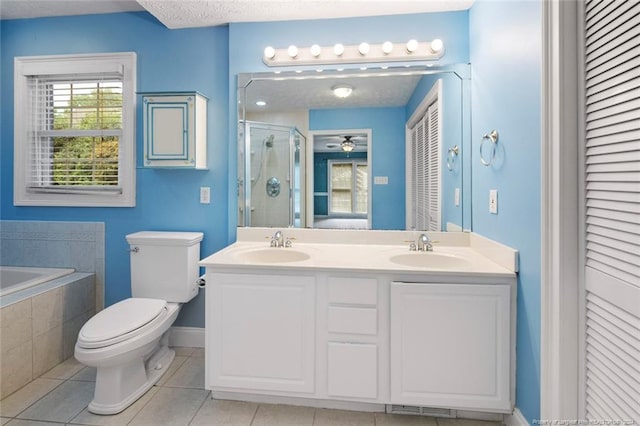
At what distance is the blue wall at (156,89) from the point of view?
7.59 ft

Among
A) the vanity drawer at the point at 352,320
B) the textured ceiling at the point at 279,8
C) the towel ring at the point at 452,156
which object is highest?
the textured ceiling at the point at 279,8

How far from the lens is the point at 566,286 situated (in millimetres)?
1160

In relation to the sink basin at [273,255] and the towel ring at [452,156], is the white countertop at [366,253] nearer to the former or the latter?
the sink basin at [273,255]

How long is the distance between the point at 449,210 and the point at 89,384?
2369 millimetres

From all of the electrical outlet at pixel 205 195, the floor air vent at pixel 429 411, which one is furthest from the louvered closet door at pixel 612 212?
the electrical outlet at pixel 205 195

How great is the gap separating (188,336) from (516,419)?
2.02 metres

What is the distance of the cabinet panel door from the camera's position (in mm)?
1585

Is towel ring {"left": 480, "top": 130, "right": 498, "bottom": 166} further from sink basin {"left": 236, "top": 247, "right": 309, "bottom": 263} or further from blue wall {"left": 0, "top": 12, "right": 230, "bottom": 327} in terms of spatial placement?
blue wall {"left": 0, "top": 12, "right": 230, "bottom": 327}

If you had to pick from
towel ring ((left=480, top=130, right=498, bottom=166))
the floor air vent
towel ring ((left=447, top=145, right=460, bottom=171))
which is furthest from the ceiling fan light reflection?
the floor air vent

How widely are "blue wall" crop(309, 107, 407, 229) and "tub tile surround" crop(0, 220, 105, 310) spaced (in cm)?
180

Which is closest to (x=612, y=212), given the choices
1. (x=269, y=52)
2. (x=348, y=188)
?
(x=348, y=188)

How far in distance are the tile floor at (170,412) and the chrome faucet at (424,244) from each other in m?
0.87

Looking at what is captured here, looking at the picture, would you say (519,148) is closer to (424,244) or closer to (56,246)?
(424,244)

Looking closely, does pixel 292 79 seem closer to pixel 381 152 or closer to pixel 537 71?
pixel 381 152
